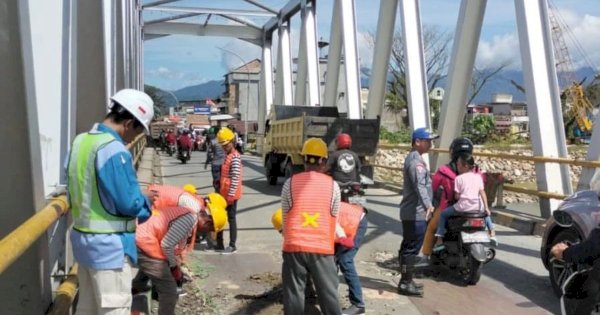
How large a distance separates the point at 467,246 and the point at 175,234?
139 inches

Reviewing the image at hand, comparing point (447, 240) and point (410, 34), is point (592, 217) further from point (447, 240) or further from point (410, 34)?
point (410, 34)

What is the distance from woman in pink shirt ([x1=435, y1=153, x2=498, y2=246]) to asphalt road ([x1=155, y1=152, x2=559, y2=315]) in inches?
25.3

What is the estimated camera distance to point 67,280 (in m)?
3.83

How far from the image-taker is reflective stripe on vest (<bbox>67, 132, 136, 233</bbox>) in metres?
3.20

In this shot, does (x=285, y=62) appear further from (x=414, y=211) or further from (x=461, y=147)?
(x=414, y=211)

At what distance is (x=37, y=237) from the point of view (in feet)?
8.48

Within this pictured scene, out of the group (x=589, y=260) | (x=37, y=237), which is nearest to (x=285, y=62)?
(x=589, y=260)

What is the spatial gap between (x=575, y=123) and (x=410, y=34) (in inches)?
1672

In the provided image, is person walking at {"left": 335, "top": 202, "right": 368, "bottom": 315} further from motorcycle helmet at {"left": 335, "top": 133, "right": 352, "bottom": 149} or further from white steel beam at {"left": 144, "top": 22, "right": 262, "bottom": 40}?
white steel beam at {"left": 144, "top": 22, "right": 262, "bottom": 40}

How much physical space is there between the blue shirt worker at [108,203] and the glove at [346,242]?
213cm

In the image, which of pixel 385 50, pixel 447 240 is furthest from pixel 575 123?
pixel 447 240

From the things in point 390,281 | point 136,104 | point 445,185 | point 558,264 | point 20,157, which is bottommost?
point 390,281

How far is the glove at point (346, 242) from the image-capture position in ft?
16.8

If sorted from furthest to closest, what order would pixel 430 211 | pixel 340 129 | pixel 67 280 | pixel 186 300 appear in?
pixel 340 129 → pixel 430 211 → pixel 186 300 → pixel 67 280
